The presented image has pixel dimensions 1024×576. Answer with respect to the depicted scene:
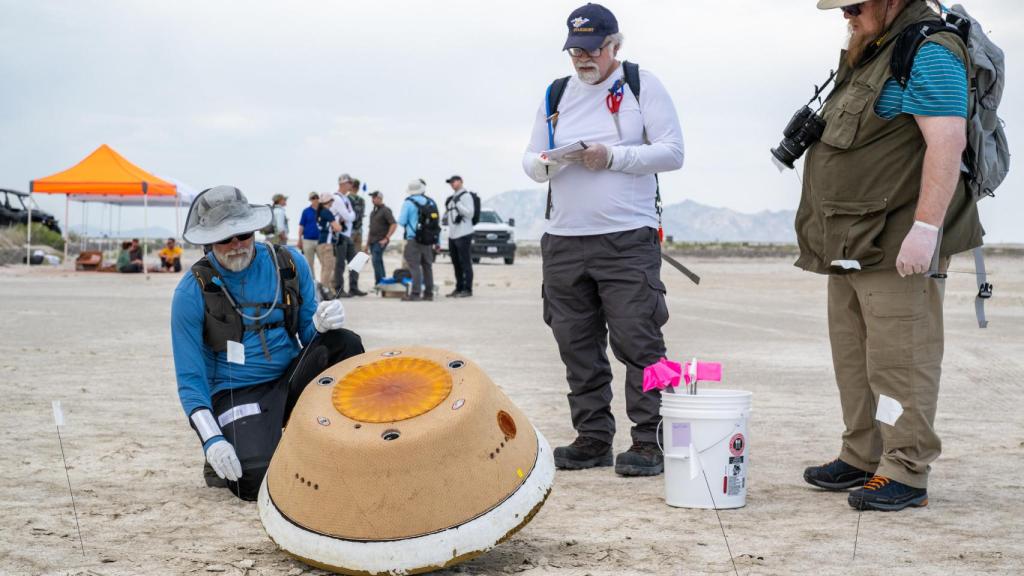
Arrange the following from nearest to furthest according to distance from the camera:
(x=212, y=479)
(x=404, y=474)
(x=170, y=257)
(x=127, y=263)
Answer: (x=404, y=474)
(x=212, y=479)
(x=127, y=263)
(x=170, y=257)

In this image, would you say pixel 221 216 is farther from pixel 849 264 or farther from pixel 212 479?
pixel 849 264

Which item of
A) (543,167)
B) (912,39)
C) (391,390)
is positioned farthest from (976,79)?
(391,390)

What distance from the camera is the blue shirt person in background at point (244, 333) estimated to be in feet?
16.3

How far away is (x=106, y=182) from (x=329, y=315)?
23.3 metres

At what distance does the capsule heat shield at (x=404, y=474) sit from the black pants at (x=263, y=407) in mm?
1053

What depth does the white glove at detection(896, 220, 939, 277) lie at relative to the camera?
435 cm

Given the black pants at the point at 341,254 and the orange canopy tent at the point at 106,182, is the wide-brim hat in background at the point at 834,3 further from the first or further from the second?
the orange canopy tent at the point at 106,182

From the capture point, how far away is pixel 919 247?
171 inches

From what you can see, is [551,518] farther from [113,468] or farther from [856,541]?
[113,468]

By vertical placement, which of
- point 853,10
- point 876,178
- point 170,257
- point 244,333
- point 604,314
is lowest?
point 170,257

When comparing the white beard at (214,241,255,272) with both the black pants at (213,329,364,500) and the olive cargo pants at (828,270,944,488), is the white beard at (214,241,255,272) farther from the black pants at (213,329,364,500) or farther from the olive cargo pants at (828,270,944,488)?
the olive cargo pants at (828,270,944,488)

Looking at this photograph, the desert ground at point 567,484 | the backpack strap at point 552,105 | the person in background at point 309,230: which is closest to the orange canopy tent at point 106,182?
the person in background at point 309,230

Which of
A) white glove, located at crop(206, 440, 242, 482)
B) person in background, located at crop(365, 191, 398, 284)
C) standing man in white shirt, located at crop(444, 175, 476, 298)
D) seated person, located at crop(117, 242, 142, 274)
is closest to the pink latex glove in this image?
white glove, located at crop(206, 440, 242, 482)

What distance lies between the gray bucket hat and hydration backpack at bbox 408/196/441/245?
1215 cm
